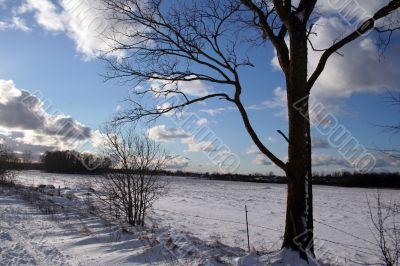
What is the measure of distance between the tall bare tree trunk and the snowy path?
4314 mm

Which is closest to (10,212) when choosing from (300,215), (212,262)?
(212,262)

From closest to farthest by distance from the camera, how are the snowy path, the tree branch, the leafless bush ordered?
the leafless bush → the tree branch → the snowy path

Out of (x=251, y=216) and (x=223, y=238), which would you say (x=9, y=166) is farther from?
(x=223, y=238)

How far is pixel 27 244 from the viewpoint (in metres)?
8.88

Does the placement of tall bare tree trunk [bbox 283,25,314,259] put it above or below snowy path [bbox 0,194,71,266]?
above

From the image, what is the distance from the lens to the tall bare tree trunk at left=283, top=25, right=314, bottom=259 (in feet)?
24.3

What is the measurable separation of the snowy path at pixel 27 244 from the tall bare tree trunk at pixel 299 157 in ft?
14.2

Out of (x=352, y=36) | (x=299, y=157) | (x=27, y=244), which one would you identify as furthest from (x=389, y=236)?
(x=27, y=244)

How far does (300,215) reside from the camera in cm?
742

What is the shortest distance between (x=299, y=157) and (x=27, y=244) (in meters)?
6.37

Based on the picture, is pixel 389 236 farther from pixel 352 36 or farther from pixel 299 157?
pixel 352 36

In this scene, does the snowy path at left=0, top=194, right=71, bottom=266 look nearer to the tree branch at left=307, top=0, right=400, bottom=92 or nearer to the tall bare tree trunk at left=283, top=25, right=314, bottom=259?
the tall bare tree trunk at left=283, top=25, right=314, bottom=259

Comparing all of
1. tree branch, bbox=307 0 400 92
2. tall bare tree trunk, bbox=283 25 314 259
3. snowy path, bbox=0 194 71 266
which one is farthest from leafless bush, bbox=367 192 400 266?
snowy path, bbox=0 194 71 266

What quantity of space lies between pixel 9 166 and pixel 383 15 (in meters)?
48.8
